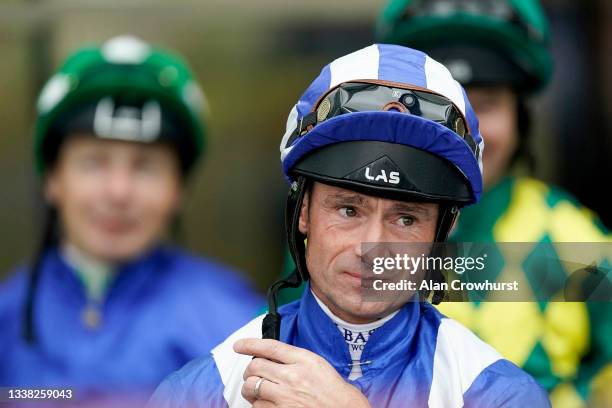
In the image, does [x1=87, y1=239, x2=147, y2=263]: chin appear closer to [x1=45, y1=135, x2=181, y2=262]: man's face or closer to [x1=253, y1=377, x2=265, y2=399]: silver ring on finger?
[x1=45, y1=135, x2=181, y2=262]: man's face

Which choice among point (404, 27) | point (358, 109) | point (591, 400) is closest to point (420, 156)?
point (358, 109)

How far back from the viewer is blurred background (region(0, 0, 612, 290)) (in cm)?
376

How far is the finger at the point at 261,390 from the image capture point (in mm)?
1317

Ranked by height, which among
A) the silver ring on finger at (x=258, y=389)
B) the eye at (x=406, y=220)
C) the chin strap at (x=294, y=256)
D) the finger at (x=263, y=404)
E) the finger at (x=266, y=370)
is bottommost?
the finger at (x=263, y=404)

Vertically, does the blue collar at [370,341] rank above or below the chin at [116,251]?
above

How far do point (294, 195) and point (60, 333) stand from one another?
140 cm

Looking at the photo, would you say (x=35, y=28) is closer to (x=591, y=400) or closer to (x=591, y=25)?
(x=591, y=25)

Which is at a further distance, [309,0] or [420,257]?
[309,0]

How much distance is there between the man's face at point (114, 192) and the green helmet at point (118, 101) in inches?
1.7

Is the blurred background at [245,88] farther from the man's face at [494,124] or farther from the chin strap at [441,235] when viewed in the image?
the chin strap at [441,235]

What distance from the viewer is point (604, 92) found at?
12.5ft

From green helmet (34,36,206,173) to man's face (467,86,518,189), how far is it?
0.92 m

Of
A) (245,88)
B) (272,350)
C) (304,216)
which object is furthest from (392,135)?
(245,88)

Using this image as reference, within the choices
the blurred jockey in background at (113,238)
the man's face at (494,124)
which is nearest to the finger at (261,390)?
the man's face at (494,124)
